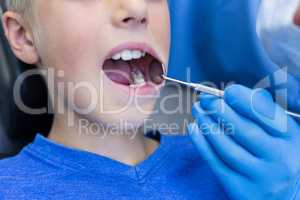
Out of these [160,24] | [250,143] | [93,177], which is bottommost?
[93,177]

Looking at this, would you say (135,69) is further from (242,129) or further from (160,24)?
(242,129)

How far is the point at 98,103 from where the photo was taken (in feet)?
3.41

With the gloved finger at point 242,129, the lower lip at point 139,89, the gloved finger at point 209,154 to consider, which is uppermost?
the lower lip at point 139,89

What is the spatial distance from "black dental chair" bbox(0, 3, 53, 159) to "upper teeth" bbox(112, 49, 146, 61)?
339 mm

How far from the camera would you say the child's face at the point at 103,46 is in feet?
3.30

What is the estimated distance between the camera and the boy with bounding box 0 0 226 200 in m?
1.01

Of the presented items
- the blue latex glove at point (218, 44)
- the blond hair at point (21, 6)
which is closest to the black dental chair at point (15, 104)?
the blond hair at point (21, 6)

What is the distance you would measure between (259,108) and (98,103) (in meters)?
0.34

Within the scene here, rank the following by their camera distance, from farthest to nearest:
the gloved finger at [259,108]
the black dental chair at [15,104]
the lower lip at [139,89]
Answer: the black dental chair at [15,104] → the lower lip at [139,89] → the gloved finger at [259,108]

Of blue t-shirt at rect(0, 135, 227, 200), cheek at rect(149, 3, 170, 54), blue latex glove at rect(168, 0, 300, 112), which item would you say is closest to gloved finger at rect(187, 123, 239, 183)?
blue t-shirt at rect(0, 135, 227, 200)

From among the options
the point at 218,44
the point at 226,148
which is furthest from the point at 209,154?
the point at 218,44

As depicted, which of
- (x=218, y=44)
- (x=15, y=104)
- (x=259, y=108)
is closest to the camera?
(x=259, y=108)

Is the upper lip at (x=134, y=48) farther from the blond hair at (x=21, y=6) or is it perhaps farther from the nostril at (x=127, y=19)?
the blond hair at (x=21, y=6)

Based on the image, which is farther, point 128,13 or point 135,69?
point 135,69
